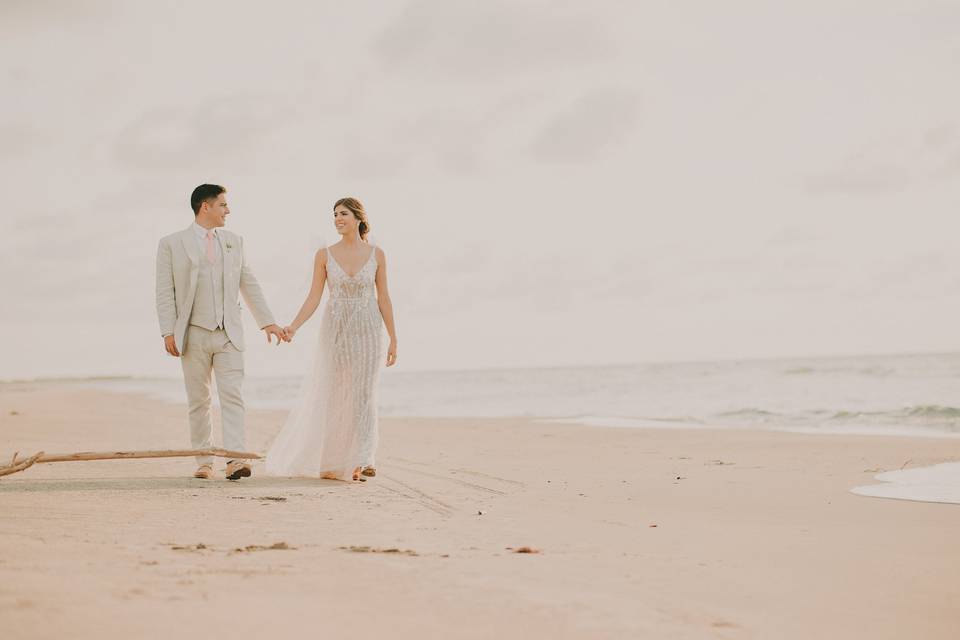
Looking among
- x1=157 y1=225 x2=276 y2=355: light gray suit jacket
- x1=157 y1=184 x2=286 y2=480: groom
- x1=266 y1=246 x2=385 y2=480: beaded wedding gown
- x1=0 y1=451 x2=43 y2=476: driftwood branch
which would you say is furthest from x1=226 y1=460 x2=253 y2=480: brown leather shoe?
x1=0 y1=451 x2=43 y2=476: driftwood branch

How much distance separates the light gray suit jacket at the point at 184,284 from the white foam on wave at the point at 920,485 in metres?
4.98

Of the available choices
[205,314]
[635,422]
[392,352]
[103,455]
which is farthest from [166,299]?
[635,422]

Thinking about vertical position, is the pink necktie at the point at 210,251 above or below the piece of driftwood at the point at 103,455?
above

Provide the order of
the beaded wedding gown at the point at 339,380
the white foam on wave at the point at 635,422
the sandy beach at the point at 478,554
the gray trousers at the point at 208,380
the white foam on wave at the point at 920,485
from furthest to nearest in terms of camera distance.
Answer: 1. the white foam on wave at the point at 635,422
2. the beaded wedding gown at the point at 339,380
3. the gray trousers at the point at 208,380
4. the white foam on wave at the point at 920,485
5. the sandy beach at the point at 478,554

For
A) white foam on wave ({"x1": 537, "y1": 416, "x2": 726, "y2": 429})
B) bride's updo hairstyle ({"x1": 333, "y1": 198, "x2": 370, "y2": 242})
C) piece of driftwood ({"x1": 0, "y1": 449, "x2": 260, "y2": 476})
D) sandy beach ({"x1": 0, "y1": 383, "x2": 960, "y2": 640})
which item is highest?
bride's updo hairstyle ({"x1": 333, "y1": 198, "x2": 370, "y2": 242})

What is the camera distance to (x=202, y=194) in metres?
7.35

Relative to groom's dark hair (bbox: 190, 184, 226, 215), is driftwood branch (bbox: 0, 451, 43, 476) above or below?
below

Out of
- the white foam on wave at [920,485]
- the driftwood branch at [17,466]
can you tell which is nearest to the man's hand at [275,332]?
the driftwood branch at [17,466]

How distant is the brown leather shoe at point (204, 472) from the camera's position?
287 inches

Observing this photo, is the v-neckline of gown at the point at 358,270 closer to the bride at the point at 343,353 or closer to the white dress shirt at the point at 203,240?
the bride at the point at 343,353

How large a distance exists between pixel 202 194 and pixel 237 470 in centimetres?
222

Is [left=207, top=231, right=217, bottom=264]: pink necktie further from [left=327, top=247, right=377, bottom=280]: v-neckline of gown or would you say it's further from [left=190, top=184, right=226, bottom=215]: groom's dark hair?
[left=327, top=247, right=377, bottom=280]: v-neckline of gown

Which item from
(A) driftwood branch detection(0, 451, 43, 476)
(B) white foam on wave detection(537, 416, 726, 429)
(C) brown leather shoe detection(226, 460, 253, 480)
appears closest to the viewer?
(A) driftwood branch detection(0, 451, 43, 476)

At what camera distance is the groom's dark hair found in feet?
24.1
